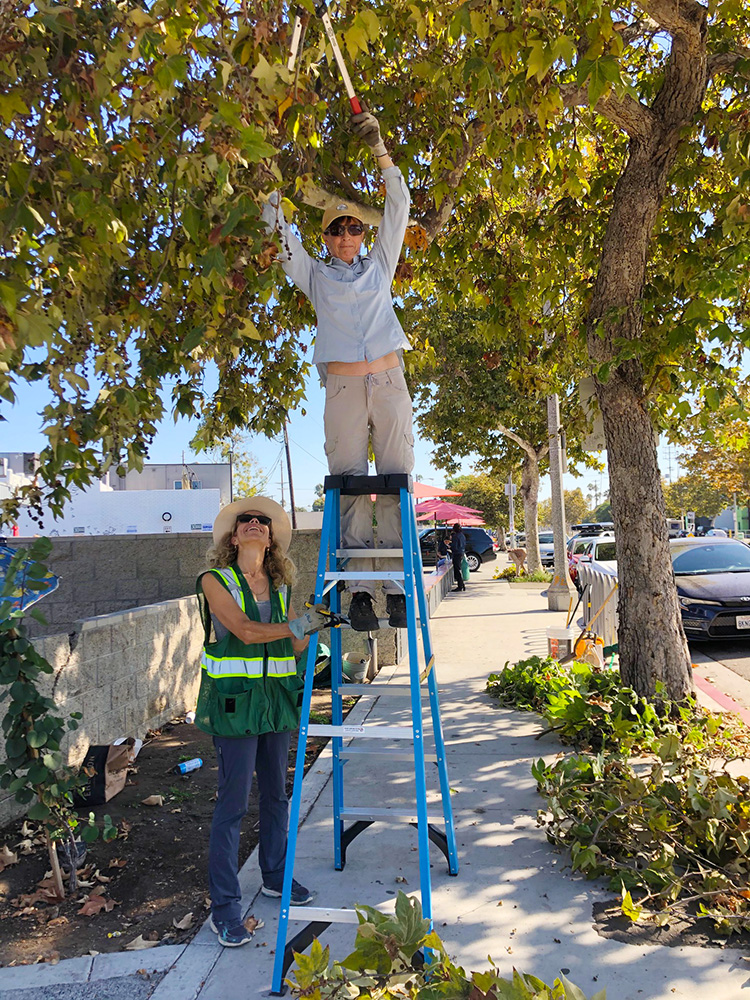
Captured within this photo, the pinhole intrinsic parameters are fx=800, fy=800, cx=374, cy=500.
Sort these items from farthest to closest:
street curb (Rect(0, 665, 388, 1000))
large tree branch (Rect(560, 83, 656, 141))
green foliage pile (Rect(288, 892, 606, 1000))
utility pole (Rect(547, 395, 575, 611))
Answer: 1. utility pole (Rect(547, 395, 575, 611))
2. large tree branch (Rect(560, 83, 656, 141))
3. street curb (Rect(0, 665, 388, 1000))
4. green foliage pile (Rect(288, 892, 606, 1000))

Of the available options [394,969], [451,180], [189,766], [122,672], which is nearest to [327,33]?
[451,180]

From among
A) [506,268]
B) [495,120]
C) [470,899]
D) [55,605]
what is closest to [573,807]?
[470,899]

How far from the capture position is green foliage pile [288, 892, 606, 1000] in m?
2.33

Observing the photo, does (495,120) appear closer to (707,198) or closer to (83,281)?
(83,281)

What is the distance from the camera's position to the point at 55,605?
30.0 feet

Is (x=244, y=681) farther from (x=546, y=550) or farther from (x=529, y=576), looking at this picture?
(x=546, y=550)

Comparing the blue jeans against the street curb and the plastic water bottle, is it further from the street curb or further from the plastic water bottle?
the plastic water bottle

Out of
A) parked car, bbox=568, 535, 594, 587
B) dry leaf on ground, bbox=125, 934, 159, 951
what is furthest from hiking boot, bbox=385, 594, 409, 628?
parked car, bbox=568, 535, 594, 587

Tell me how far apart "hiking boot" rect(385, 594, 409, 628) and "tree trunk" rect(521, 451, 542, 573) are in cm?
2193

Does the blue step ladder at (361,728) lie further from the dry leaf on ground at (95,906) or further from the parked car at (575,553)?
the parked car at (575,553)

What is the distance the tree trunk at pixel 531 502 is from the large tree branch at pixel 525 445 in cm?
29

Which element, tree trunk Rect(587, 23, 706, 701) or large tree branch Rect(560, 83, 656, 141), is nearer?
large tree branch Rect(560, 83, 656, 141)

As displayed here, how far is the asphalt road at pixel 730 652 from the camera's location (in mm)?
9695

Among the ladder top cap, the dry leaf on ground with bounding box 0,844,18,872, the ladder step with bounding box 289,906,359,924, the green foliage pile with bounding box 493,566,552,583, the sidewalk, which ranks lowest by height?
the sidewalk
